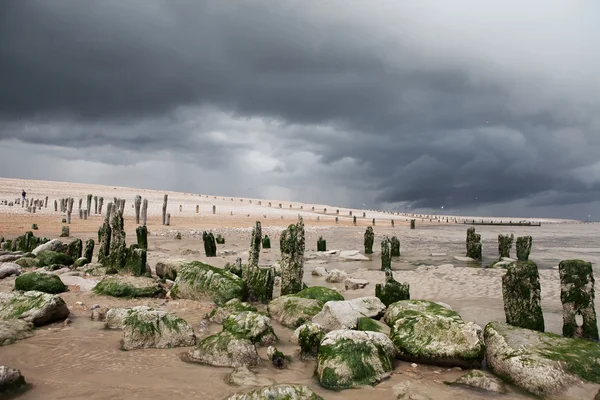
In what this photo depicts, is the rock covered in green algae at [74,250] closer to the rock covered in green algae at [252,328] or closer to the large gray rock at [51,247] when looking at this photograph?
the large gray rock at [51,247]

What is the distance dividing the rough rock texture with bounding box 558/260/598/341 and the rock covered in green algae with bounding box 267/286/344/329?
16.7 ft

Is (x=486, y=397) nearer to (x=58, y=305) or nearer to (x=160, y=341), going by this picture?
(x=160, y=341)

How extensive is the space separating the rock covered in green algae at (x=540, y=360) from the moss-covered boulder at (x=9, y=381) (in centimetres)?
706

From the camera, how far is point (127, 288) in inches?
456

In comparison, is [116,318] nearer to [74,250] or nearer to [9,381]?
[9,381]

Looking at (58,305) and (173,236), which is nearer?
(58,305)

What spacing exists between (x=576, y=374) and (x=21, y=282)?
12.4m

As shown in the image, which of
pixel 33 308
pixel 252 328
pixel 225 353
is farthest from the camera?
pixel 33 308

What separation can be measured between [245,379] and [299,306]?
3.88 meters

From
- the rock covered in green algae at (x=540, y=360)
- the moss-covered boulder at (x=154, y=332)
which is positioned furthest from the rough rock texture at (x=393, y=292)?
the moss-covered boulder at (x=154, y=332)

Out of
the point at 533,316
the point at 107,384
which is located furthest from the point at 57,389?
the point at 533,316

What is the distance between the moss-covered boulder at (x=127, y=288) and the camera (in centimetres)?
1145

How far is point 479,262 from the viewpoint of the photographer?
22.5 m

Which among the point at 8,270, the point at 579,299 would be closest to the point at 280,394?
the point at 579,299
